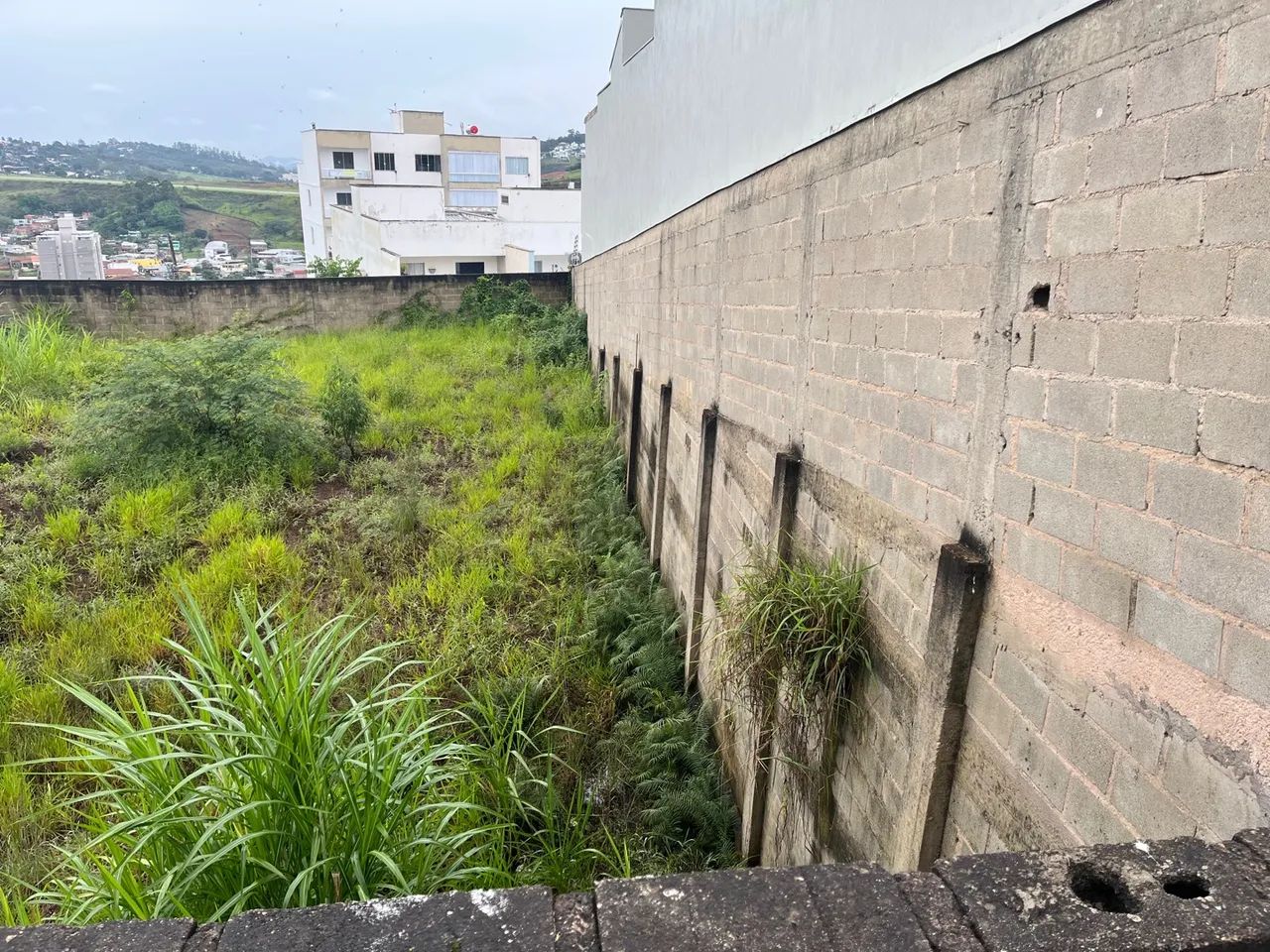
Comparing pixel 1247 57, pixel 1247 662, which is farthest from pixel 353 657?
pixel 1247 57

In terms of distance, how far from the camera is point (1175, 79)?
1.38 m

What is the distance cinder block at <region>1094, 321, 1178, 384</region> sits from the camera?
141 cm

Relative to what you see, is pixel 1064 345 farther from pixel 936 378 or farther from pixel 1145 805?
pixel 1145 805

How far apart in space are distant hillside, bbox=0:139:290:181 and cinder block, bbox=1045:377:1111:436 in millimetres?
109065

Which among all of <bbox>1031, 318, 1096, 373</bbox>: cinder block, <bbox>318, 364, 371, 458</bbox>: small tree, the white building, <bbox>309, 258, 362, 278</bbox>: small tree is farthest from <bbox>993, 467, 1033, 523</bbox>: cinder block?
the white building

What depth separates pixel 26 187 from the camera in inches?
2926

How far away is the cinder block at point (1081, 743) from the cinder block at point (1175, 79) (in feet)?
3.89

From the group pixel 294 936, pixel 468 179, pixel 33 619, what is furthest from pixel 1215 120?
pixel 468 179

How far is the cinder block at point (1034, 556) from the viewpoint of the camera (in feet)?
5.51

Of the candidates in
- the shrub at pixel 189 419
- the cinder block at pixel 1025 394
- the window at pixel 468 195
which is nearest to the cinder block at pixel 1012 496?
the cinder block at pixel 1025 394

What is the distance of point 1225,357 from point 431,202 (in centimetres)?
3130

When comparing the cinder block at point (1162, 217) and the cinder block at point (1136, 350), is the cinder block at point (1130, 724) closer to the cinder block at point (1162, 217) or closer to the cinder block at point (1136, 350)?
the cinder block at point (1136, 350)

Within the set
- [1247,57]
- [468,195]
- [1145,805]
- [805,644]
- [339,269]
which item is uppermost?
[468,195]

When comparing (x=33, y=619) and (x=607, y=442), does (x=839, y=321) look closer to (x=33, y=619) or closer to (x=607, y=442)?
(x=33, y=619)
